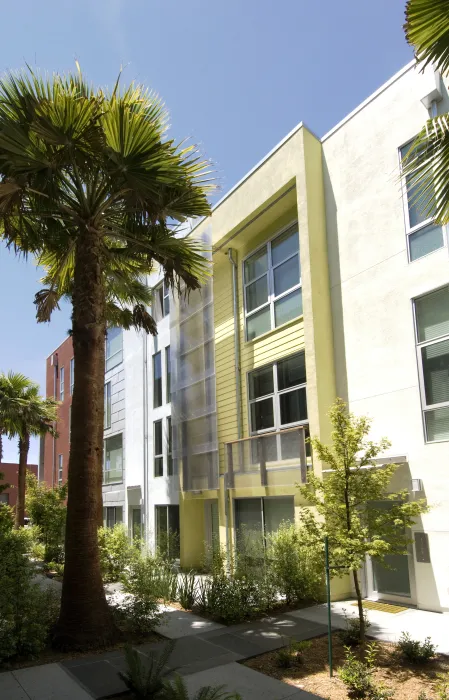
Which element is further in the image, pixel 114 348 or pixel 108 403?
pixel 108 403

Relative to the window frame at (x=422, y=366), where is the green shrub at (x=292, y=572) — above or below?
below

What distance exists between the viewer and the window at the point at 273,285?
46.2ft

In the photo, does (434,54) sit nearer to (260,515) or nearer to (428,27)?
(428,27)

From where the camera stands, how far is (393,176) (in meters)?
11.6

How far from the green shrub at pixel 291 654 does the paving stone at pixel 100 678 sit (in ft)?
6.59

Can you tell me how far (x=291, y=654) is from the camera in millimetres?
7770

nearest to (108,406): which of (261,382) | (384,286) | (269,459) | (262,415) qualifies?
(261,382)

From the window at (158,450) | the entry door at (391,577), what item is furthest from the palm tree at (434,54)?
the window at (158,450)

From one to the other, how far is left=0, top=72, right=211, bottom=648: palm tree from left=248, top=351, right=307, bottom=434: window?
469 cm

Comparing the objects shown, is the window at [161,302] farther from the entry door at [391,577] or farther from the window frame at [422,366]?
the entry door at [391,577]

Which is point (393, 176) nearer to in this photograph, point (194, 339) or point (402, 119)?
point (402, 119)

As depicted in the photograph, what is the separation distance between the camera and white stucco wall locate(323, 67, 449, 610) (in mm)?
10086

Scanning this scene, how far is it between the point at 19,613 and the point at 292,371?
310 inches

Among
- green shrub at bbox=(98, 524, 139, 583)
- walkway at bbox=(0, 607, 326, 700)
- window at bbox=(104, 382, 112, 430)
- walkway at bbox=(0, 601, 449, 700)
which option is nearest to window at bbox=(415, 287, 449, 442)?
walkway at bbox=(0, 601, 449, 700)
